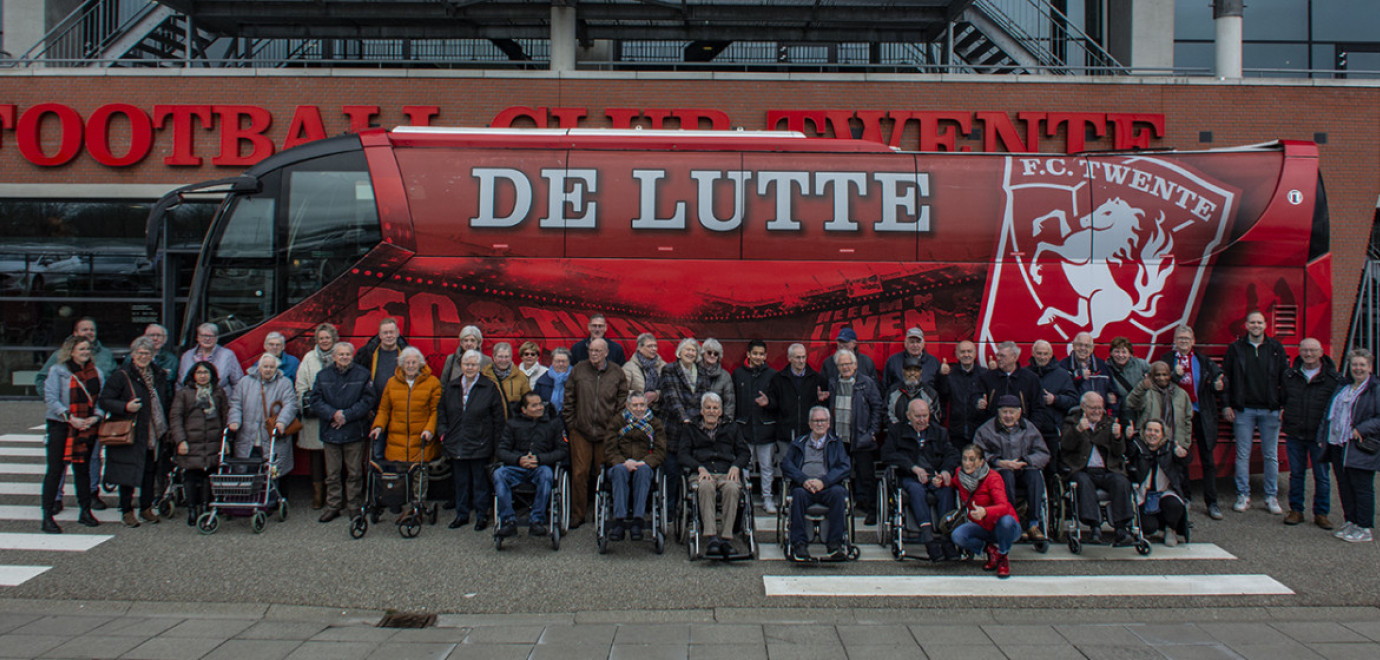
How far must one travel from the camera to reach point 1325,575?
6.04 meters

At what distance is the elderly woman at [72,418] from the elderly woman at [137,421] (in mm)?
198

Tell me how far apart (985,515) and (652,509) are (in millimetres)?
2742

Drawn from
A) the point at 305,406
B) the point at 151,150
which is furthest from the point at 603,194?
the point at 151,150

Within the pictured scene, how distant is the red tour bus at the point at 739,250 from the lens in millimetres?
7688

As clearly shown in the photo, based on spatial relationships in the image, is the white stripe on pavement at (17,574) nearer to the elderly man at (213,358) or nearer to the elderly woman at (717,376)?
the elderly man at (213,358)

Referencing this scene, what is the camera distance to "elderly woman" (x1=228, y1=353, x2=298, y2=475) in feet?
23.6

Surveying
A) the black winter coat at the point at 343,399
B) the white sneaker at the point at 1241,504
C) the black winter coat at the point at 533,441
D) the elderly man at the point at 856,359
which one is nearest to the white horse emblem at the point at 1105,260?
the elderly man at the point at 856,359

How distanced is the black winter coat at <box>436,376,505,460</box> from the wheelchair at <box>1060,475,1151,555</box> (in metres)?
5.04

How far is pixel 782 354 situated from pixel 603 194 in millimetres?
2423

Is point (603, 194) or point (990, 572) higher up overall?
point (603, 194)

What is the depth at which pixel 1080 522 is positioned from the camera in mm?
6613

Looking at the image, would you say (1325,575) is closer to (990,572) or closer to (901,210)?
(990,572)

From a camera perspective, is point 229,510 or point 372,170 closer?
point 229,510

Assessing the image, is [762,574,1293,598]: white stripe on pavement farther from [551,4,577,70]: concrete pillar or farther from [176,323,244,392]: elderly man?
[551,4,577,70]: concrete pillar
